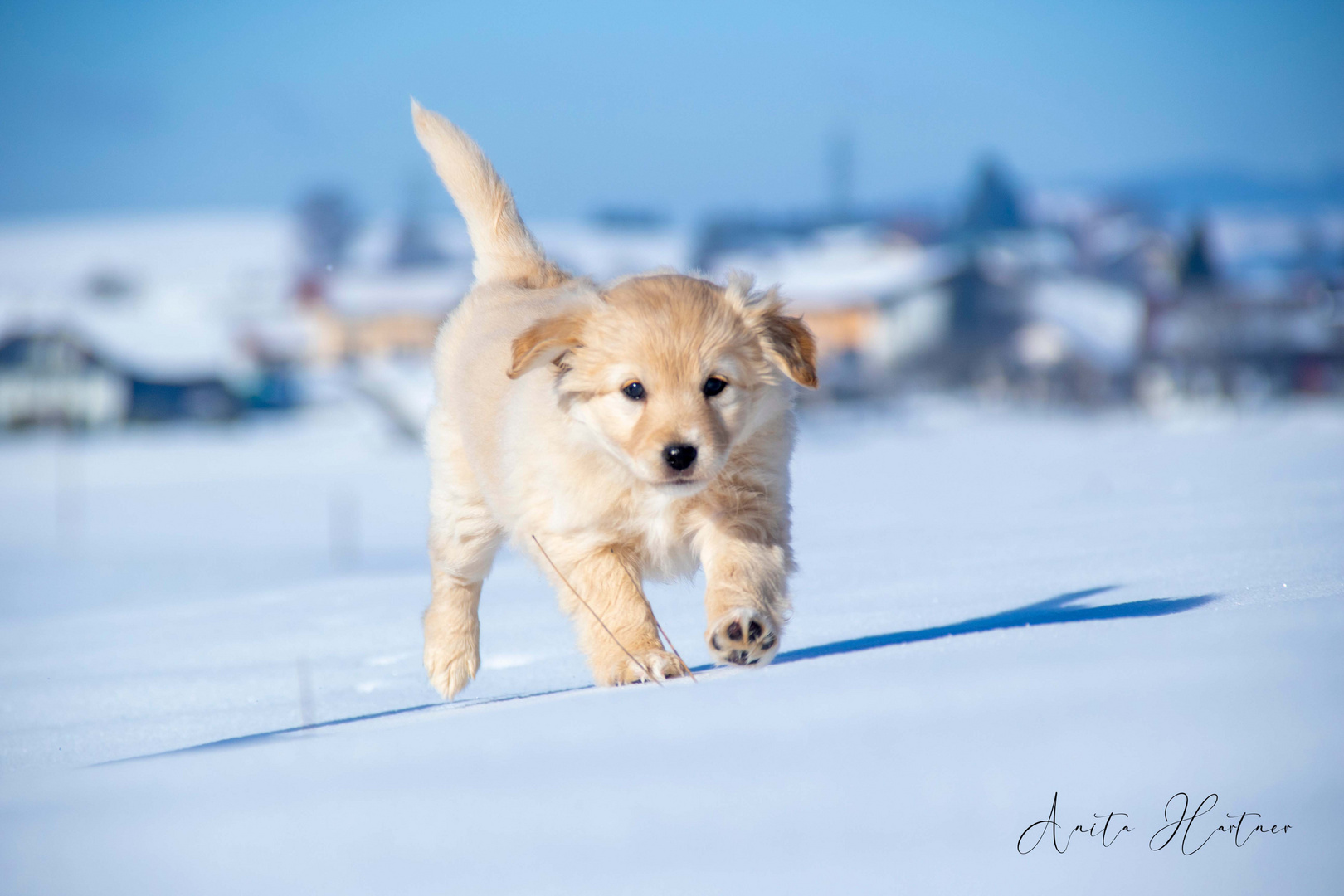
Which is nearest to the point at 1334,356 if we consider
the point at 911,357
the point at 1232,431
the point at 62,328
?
the point at 911,357

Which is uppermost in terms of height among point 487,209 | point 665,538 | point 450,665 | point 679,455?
point 487,209

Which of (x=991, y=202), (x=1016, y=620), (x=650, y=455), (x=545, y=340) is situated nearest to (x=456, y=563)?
(x=545, y=340)

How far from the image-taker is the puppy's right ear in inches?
109

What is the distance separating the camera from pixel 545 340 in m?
2.78

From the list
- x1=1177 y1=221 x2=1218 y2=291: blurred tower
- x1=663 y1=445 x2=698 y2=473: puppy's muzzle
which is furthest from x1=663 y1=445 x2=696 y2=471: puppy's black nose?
x1=1177 y1=221 x2=1218 y2=291: blurred tower

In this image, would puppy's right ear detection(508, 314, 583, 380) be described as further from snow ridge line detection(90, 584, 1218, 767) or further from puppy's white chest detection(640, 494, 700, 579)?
snow ridge line detection(90, 584, 1218, 767)

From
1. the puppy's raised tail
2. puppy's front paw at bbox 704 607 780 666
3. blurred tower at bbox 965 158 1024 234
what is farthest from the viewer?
blurred tower at bbox 965 158 1024 234

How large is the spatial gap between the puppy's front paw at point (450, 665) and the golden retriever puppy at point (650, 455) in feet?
1.44

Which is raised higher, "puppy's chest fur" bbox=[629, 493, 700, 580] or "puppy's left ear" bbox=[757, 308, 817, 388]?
"puppy's left ear" bbox=[757, 308, 817, 388]

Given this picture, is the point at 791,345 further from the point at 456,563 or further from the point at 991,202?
the point at 991,202

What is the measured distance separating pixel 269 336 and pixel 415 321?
8.24 metres

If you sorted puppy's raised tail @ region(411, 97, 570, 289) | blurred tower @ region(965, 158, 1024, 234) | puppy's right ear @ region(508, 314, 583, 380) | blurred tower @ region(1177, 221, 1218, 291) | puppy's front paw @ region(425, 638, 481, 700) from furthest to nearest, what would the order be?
blurred tower @ region(965, 158, 1024, 234)
blurred tower @ region(1177, 221, 1218, 291)
puppy's raised tail @ region(411, 97, 570, 289)
puppy's front paw @ region(425, 638, 481, 700)
puppy's right ear @ region(508, 314, 583, 380)

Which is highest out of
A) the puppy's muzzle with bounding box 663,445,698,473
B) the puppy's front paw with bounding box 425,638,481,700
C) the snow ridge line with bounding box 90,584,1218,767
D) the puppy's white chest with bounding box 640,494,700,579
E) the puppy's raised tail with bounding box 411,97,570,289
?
the puppy's raised tail with bounding box 411,97,570,289

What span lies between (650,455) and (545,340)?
41 cm
